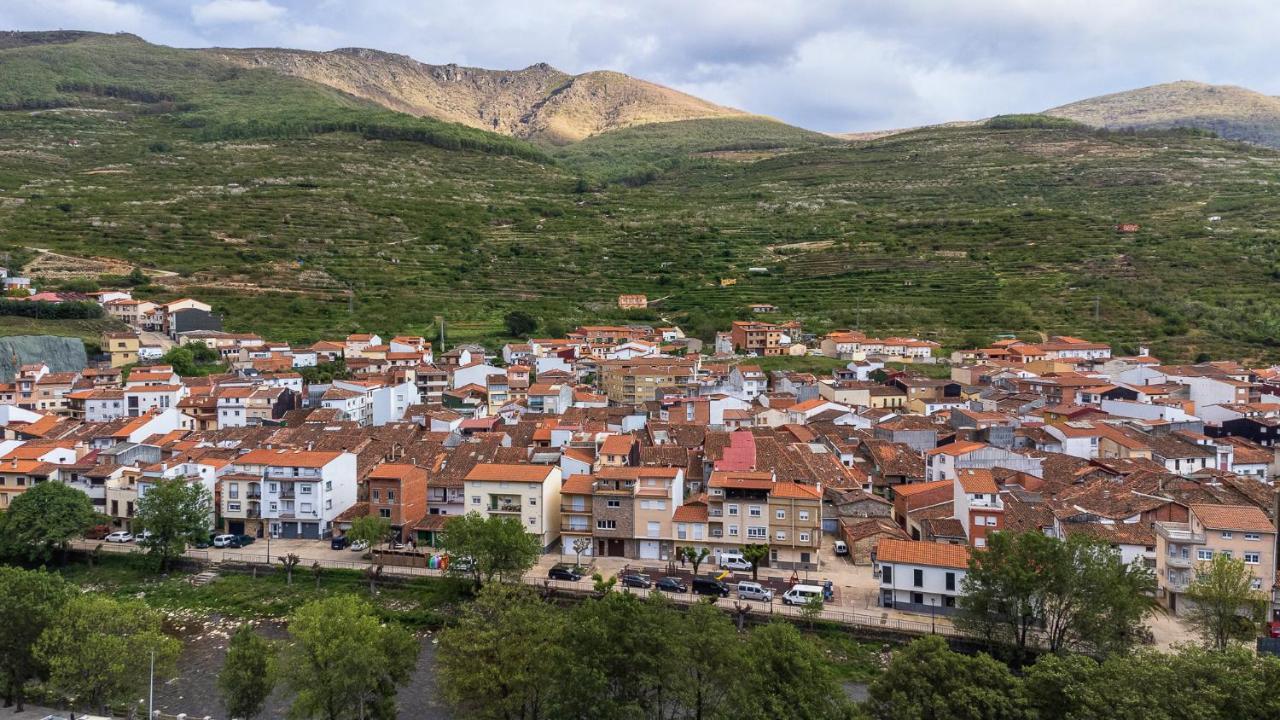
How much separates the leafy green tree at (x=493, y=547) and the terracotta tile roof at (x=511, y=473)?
10.9 feet

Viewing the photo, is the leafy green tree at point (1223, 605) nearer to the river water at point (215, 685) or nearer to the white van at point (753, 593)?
the river water at point (215, 685)

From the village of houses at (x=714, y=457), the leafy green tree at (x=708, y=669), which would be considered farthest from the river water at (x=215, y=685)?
the village of houses at (x=714, y=457)

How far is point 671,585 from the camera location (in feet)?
79.9

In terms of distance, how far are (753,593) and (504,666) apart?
9.67m

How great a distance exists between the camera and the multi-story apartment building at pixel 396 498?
1147 inches

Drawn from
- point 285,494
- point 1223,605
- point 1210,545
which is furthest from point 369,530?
point 1210,545

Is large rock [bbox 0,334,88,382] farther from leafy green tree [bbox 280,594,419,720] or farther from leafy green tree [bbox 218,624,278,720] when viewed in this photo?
leafy green tree [bbox 280,594,419,720]

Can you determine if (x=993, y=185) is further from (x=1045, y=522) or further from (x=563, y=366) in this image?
(x=1045, y=522)

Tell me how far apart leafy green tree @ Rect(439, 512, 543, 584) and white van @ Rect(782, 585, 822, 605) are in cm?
795

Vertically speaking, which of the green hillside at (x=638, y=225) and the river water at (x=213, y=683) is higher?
the green hillside at (x=638, y=225)

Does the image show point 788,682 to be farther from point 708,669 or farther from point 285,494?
point 285,494

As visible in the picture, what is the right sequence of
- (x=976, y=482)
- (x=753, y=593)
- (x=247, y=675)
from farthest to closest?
(x=976, y=482) < (x=753, y=593) < (x=247, y=675)

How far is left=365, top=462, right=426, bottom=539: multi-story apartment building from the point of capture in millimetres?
29141

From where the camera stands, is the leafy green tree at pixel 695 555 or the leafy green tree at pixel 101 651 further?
the leafy green tree at pixel 695 555
